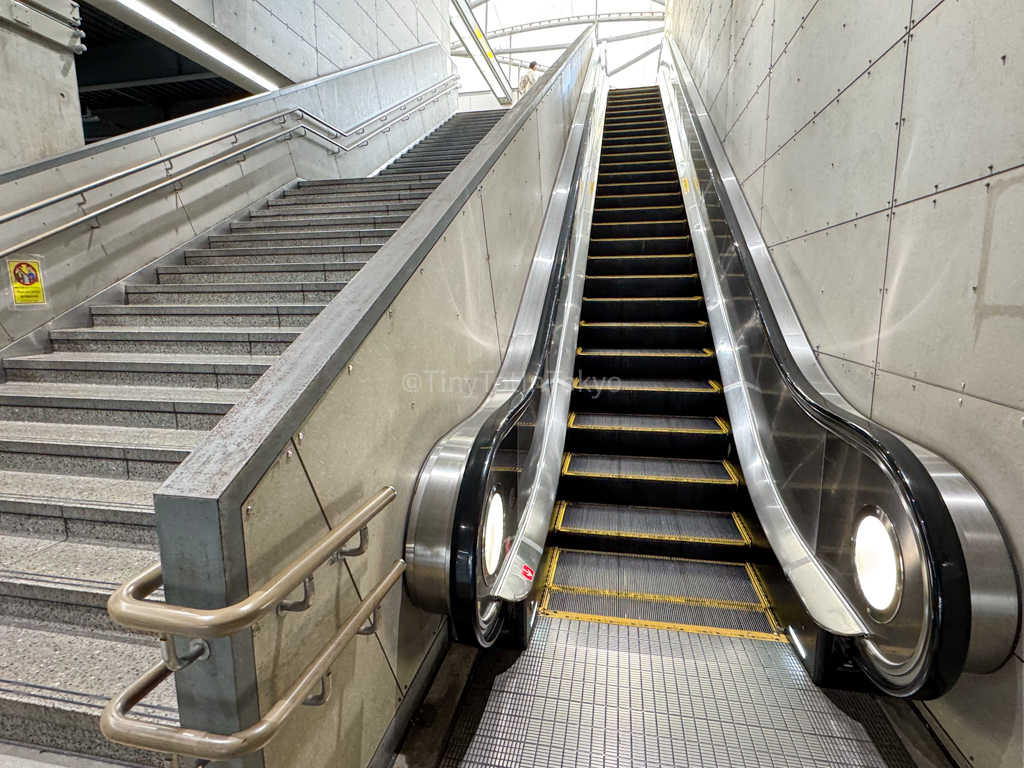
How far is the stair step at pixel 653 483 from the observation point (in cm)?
280

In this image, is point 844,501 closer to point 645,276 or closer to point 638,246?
point 645,276

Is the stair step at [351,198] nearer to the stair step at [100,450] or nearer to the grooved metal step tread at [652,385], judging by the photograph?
the grooved metal step tread at [652,385]

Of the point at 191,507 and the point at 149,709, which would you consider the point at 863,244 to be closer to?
the point at 191,507

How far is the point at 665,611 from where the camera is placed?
2.30 meters

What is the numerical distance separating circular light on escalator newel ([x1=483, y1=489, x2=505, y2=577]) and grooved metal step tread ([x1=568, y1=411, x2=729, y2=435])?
4.05ft

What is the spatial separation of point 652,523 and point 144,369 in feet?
→ 8.89

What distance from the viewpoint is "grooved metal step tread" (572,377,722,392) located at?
130 inches

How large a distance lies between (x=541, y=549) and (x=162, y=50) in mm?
6705

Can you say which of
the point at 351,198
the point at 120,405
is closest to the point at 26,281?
the point at 120,405

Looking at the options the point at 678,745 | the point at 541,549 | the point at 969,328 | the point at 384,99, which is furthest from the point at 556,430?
the point at 384,99

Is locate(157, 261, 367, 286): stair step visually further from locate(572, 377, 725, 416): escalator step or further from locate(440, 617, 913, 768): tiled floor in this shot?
locate(440, 617, 913, 768): tiled floor

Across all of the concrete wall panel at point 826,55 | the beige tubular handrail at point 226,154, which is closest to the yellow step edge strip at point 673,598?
the concrete wall panel at point 826,55

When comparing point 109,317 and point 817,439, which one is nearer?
point 817,439

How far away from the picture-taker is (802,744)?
1.65m
